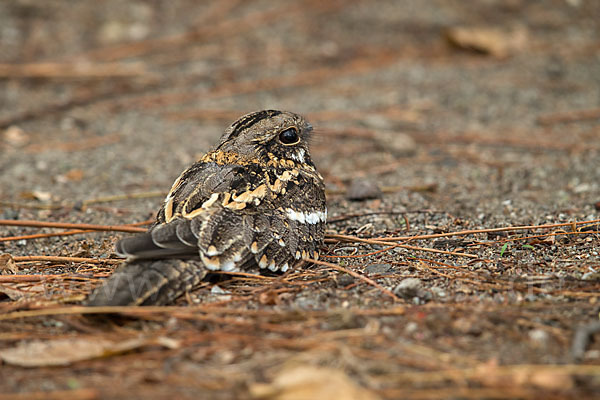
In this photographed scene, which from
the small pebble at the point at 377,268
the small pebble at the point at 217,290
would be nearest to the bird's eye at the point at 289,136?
the small pebble at the point at 377,268

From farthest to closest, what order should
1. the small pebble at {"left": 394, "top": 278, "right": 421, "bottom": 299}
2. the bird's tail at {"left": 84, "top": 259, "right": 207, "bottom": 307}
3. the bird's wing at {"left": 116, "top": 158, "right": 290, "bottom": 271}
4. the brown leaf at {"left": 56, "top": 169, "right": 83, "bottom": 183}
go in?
the brown leaf at {"left": 56, "top": 169, "right": 83, "bottom": 183} < the small pebble at {"left": 394, "top": 278, "right": 421, "bottom": 299} < the bird's wing at {"left": 116, "top": 158, "right": 290, "bottom": 271} < the bird's tail at {"left": 84, "top": 259, "right": 207, "bottom": 307}

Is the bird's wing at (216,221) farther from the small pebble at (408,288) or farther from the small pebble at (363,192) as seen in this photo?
the small pebble at (363,192)

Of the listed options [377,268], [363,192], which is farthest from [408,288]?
[363,192]

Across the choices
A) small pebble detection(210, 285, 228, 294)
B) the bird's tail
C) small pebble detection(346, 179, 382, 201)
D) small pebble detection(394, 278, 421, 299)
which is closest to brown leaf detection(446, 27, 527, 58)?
small pebble detection(346, 179, 382, 201)

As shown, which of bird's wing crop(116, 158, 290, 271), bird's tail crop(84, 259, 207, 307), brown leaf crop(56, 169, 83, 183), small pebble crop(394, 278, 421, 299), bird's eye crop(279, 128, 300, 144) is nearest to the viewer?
bird's tail crop(84, 259, 207, 307)

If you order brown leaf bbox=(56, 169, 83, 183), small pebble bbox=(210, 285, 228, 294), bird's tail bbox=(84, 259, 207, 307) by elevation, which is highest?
brown leaf bbox=(56, 169, 83, 183)

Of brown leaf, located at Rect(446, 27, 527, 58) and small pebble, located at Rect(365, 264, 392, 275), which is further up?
brown leaf, located at Rect(446, 27, 527, 58)

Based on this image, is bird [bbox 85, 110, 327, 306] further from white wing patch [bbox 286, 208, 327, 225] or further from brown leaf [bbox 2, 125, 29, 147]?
brown leaf [bbox 2, 125, 29, 147]

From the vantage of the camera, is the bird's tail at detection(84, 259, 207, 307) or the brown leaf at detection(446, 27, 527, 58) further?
the brown leaf at detection(446, 27, 527, 58)
